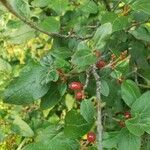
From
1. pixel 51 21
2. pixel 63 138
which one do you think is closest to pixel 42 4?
pixel 51 21

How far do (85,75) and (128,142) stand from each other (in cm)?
19

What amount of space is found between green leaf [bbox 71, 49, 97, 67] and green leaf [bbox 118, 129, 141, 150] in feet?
0.54

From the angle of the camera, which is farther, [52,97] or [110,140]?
[52,97]

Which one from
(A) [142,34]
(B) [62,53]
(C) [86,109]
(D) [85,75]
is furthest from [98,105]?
(A) [142,34]

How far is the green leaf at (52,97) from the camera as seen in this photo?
109 centimetres

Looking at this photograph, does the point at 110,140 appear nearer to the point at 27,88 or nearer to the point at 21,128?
the point at 27,88

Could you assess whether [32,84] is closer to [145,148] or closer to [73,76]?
[73,76]

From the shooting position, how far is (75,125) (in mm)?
1003

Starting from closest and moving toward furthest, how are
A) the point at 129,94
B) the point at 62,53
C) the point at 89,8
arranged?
the point at 129,94, the point at 62,53, the point at 89,8

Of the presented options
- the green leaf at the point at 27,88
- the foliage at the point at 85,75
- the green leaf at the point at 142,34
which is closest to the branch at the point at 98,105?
the foliage at the point at 85,75

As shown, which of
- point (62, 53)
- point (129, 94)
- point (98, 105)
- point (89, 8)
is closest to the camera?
point (98, 105)

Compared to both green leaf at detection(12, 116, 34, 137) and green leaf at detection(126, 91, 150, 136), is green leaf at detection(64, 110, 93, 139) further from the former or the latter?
green leaf at detection(12, 116, 34, 137)

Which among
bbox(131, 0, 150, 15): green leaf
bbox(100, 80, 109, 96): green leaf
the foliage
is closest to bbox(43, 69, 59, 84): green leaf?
the foliage

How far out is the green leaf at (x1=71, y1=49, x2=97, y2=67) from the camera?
948mm
